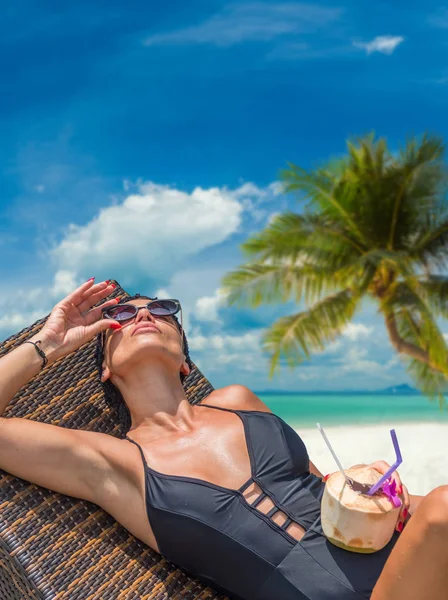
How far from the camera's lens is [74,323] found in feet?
10.7

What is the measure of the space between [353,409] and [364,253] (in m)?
15.8

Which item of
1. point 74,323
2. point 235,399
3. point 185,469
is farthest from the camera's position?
point 74,323

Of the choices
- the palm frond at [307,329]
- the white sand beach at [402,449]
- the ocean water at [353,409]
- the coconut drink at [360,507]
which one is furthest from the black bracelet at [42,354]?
the ocean water at [353,409]

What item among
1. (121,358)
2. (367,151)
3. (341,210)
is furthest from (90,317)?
(367,151)

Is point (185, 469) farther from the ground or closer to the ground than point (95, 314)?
closer to the ground

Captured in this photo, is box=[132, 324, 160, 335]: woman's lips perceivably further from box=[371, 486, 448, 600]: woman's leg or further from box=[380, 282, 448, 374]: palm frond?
box=[380, 282, 448, 374]: palm frond

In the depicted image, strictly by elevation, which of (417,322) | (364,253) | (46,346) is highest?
(364,253)

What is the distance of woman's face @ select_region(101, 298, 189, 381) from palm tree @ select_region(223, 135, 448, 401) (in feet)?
36.2

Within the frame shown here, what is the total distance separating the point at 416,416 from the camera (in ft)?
90.6

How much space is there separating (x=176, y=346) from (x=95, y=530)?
0.86m

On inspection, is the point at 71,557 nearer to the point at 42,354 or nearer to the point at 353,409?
A: the point at 42,354

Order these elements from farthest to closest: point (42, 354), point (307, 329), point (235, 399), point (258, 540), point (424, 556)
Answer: point (307, 329)
point (235, 399)
point (42, 354)
point (258, 540)
point (424, 556)

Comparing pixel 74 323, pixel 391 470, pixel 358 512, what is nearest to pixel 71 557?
pixel 74 323

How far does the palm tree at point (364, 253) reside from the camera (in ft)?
48.4
